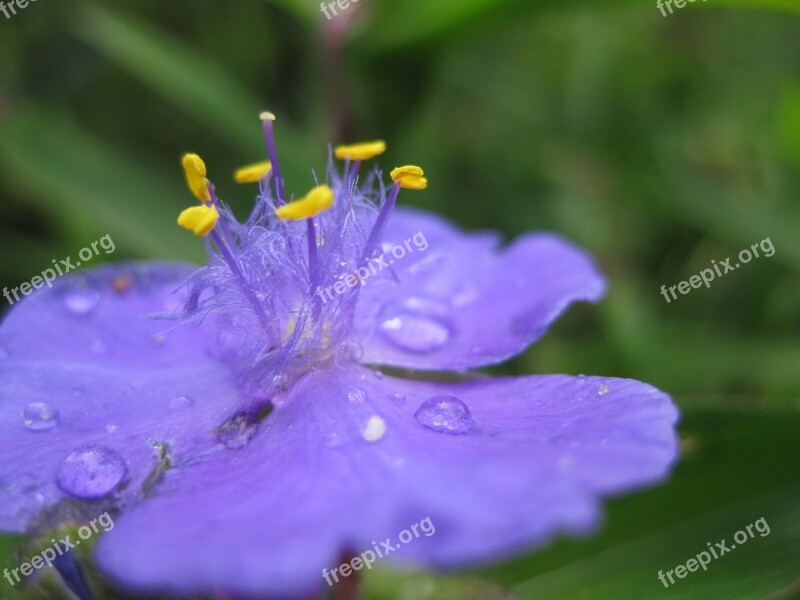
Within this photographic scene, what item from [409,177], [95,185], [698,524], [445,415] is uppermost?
[95,185]

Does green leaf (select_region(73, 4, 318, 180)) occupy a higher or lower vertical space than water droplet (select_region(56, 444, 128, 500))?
higher

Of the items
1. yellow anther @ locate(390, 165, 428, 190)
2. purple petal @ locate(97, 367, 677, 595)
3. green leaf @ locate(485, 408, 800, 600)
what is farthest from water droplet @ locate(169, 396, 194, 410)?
green leaf @ locate(485, 408, 800, 600)

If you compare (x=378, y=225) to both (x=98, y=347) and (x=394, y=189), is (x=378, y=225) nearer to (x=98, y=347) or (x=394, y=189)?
(x=394, y=189)

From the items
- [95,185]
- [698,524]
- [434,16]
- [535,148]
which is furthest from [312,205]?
[535,148]

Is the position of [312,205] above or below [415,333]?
above

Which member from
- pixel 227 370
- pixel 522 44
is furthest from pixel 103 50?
pixel 227 370

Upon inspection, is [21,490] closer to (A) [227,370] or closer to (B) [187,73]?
(A) [227,370]

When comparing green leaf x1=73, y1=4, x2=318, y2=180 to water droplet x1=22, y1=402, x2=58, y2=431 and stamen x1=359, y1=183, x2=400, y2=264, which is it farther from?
water droplet x1=22, y1=402, x2=58, y2=431

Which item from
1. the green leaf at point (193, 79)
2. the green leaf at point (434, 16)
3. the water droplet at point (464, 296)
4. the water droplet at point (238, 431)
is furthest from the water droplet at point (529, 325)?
the green leaf at point (193, 79)
